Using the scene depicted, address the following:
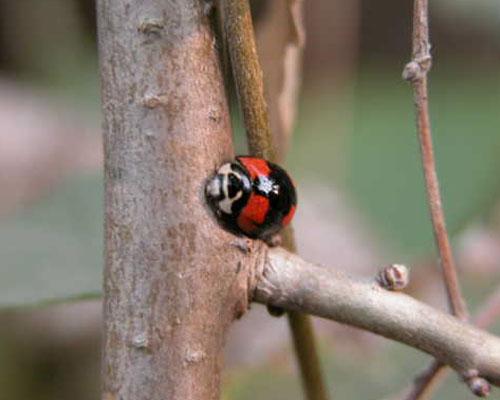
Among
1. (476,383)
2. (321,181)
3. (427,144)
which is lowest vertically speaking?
(321,181)

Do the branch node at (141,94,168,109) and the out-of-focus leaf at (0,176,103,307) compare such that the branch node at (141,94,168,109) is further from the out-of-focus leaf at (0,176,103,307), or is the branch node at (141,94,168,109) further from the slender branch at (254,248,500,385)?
the out-of-focus leaf at (0,176,103,307)

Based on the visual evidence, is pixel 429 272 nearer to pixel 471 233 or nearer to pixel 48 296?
pixel 471 233

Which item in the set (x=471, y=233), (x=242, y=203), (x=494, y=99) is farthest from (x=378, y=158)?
(x=242, y=203)

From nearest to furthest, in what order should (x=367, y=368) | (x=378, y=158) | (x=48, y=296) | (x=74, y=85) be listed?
1. (x=48, y=296)
2. (x=367, y=368)
3. (x=378, y=158)
4. (x=74, y=85)

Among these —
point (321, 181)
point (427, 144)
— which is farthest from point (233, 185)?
point (321, 181)

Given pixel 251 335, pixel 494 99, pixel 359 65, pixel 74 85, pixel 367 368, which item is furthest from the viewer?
pixel 359 65

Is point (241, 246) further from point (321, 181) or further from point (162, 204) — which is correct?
point (321, 181)

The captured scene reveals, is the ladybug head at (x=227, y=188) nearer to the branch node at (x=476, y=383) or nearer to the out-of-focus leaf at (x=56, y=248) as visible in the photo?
the branch node at (x=476, y=383)
